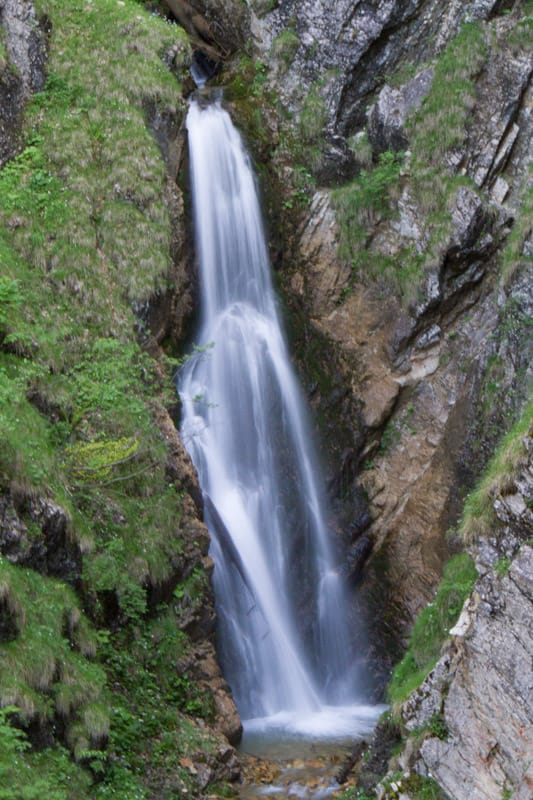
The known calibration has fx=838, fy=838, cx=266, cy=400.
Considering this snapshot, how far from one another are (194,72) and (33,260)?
7950mm

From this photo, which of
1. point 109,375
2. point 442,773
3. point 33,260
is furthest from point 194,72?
point 442,773

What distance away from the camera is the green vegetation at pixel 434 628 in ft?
27.6

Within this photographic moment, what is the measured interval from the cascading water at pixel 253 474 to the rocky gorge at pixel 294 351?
47cm

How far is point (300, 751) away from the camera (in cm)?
1008

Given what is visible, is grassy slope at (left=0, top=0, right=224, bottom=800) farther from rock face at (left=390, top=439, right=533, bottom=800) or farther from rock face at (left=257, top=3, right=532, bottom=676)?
rock face at (left=257, top=3, right=532, bottom=676)

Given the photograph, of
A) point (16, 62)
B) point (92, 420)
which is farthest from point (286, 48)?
point (92, 420)

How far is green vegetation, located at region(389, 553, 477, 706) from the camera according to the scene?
8.40 meters

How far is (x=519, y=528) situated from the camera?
716cm

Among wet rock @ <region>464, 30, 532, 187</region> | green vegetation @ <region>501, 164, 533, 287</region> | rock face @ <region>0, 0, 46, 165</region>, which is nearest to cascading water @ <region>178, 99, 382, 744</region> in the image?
rock face @ <region>0, 0, 46, 165</region>

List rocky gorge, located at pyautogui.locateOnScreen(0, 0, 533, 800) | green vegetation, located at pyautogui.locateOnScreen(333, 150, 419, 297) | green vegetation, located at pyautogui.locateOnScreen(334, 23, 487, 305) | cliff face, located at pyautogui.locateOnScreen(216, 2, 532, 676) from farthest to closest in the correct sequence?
green vegetation, located at pyautogui.locateOnScreen(333, 150, 419, 297)
green vegetation, located at pyautogui.locateOnScreen(334, 23, 487, 305)
cliff face, located at pyautogui.locateOnScreen(216, 2, 532, 676)
rocky gorge, located at pyautogui.locateOnScreen(0, 0, 533, 800)

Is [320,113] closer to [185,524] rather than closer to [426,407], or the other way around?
[426,407]

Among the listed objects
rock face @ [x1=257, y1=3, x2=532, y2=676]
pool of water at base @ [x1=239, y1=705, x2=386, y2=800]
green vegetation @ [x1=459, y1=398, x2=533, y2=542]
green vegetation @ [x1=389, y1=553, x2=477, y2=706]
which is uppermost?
rock face @ [x1=257, y1=3, x2=532, y2=676]

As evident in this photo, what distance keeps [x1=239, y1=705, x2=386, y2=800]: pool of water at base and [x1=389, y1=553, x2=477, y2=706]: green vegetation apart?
153cm

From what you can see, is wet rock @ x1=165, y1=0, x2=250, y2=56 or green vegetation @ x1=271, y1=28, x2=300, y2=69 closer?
green vegetation @ x1=271, y1=28, x2=300, y2=69
